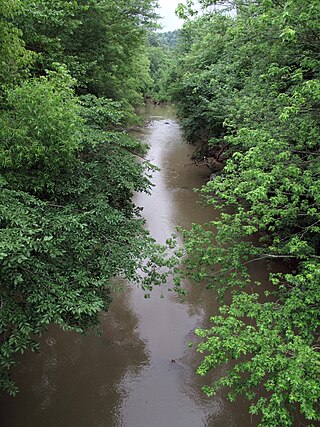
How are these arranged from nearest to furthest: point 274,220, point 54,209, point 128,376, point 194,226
Result: point 274,220, point 54,209, point 194,226, point 128,376

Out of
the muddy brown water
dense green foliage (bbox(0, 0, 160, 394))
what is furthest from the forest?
the muddy brown water

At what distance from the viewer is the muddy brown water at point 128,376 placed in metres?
6.84

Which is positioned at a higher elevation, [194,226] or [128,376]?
[194,226]

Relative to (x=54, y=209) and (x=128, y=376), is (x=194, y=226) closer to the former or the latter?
(x=54, y=209)

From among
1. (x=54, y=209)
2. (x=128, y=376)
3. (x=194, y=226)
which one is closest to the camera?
(x=54, y=209)

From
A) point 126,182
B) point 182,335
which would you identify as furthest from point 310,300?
point 182,335

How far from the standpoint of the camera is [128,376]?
25.3ft

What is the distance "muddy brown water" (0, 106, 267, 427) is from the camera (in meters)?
6.84

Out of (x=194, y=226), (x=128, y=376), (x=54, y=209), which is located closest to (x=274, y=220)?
(x=194, y=226)

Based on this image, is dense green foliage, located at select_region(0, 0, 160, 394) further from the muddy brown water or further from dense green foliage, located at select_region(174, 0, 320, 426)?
the muddy brown water

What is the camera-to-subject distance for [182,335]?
884cm

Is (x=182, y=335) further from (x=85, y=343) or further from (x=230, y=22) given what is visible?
(x=230, y=22)

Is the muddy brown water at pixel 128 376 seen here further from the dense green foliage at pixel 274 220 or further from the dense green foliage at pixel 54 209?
the dense green foliage at pixel 54 209

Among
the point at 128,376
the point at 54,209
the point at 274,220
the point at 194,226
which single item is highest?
the point at 54,209
